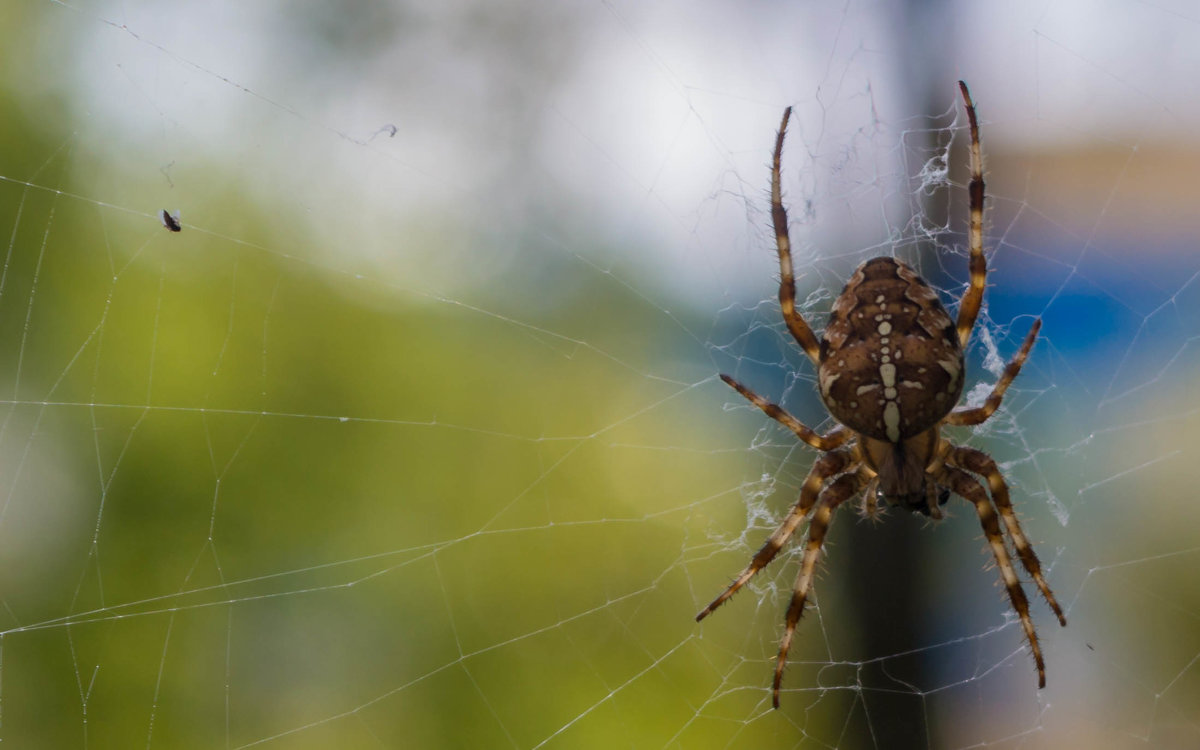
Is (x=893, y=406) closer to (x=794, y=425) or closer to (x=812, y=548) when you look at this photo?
(x=794, y=425)

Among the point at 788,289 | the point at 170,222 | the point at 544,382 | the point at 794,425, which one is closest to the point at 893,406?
the point at 794,425

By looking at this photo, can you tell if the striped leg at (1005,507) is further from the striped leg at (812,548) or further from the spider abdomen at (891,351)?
the spider abdomen at (891,351)

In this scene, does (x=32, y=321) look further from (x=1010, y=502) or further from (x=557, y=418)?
(x=1010, y=502)

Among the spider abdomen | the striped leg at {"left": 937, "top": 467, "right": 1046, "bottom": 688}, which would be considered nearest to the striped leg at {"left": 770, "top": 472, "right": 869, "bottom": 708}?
the striped leg at {"left": 937, "top": 467, "right": 1046, "bottom": 688}

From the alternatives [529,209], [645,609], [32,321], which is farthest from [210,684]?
[529,209]

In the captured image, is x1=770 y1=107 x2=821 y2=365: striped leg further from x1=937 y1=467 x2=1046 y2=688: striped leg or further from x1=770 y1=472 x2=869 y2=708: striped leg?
x1=937 y1=467 x2=1046 y2=688: striped leg

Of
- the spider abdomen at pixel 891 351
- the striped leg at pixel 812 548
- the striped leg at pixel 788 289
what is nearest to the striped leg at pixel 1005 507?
the striped leg at pixel 812 548
